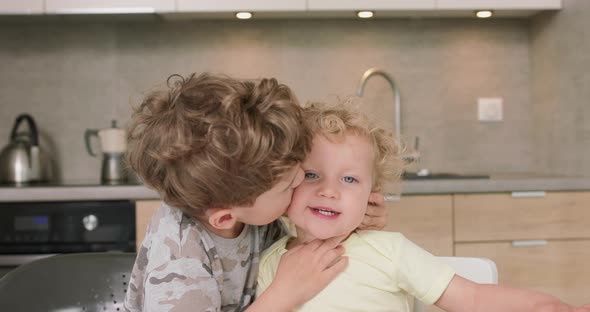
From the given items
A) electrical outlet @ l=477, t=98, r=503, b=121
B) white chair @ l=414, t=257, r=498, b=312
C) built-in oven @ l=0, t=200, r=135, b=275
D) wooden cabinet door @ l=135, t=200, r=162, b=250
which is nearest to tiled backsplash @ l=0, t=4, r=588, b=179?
electrical outlet @ l=477, t=98, r=503, b=121

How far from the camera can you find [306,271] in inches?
34.4

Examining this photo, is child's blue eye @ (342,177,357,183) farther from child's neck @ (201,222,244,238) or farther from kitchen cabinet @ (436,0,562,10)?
kitchen cabinet @ (436,0,562,10)

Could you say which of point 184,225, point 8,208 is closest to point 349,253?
point 184,225

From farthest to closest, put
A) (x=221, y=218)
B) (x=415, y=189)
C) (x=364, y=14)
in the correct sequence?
(x=364, y=14)
(x=415, y=189)
(x=221, y=218)

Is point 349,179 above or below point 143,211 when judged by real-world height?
above

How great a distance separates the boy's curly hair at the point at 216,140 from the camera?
0.75 meters

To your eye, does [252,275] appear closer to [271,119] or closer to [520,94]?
[271,119]

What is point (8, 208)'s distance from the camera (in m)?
2.19

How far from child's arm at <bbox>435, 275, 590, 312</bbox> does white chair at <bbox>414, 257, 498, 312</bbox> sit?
0.61ft

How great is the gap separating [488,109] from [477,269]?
1.91m

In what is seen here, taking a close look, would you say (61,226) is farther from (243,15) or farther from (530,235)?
(530,235)

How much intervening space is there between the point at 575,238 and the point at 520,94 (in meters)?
0.86

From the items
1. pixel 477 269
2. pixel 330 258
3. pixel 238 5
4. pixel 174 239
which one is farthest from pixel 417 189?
pixel 174 239

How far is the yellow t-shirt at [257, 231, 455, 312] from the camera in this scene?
2.83 ft
